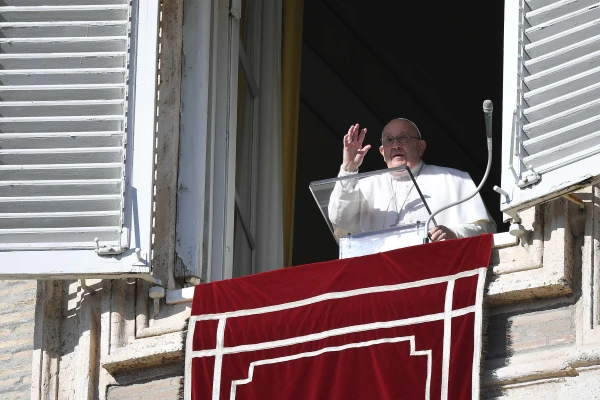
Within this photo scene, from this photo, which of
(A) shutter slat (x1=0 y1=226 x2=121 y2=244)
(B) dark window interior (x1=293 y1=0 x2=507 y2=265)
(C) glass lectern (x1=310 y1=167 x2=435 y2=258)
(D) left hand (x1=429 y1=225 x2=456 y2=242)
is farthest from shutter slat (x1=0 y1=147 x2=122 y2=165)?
(B) dark window interior (x1=293 y1=0 x2=507 y2=265)

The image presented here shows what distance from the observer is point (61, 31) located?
766cm

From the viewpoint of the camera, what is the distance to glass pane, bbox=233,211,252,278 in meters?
8.34

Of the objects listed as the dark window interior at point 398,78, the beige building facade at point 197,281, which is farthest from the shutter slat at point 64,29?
the dark window interior at point 398,78

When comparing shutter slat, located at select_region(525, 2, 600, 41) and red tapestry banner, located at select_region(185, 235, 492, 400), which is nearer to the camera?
red tapestry banner, located at select_region(185, 235, 492, 400)

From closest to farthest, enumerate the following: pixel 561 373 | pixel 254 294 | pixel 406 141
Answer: pixel 561 373
pixel 254 294
pixel 406 141

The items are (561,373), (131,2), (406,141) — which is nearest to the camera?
(561,373)

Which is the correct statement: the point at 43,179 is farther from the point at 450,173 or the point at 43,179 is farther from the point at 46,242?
the point at 450,173

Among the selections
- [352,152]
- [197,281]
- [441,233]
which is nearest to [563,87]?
[441,233]

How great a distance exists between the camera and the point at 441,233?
7180 millimetres

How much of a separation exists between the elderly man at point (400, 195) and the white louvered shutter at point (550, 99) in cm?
56

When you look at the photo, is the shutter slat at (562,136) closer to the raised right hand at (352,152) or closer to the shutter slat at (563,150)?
the shutter slat at (563,150)

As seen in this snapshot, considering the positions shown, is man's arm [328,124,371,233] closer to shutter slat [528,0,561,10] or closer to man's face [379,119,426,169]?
man's face [379,119,426,169]

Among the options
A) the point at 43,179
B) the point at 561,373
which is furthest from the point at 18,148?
the point at 561,373

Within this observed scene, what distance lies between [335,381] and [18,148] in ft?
5.53
